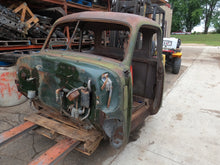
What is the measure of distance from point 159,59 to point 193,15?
152ft

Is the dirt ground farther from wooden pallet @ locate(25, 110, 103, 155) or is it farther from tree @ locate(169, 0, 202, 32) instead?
tree @ locate(169, 0, 202, 32)

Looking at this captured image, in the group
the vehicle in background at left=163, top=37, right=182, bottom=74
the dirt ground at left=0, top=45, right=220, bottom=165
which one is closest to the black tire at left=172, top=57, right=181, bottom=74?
the vehicle in background at left=163, top=37, right=182, bottom=74

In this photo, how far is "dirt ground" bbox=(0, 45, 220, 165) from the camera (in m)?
2.64

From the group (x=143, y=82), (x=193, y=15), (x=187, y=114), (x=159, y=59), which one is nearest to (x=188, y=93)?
(x=187, y=114)

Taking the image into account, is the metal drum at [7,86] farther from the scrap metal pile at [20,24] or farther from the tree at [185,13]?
the tree at [185,13]

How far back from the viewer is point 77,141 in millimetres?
2268

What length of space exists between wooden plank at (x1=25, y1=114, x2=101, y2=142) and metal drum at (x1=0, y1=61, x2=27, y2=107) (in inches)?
65.5

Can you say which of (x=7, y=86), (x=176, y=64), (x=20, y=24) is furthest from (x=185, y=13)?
(x=7, y=86)

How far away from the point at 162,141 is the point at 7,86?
11.3 ft

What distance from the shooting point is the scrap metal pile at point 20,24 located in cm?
418

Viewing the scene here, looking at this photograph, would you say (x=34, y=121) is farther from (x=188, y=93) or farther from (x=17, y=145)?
(x=188, y=93)

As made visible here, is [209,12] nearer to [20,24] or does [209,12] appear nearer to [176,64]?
[176,64]

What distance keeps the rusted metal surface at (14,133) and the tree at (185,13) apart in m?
46.9

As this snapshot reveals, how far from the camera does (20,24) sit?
14.4ft
